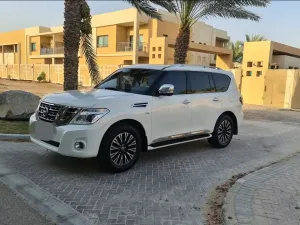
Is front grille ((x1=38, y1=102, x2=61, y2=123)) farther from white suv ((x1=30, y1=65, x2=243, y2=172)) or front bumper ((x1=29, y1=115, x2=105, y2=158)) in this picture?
front bumper ((x1=29, y1=115, x2=105, y2=158))

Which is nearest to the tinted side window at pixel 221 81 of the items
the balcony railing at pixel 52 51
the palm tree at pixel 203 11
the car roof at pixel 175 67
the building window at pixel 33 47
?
the car roof at pixel 175 67

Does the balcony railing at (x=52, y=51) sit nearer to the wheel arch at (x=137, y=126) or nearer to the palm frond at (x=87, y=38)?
the palm frond at (x=87, y=38)

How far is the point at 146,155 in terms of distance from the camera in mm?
6602

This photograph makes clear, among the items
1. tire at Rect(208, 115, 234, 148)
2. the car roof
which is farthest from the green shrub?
tire at Rect(208, 115, 234, 148)

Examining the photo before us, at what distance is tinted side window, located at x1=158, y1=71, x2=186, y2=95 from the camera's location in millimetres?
6082

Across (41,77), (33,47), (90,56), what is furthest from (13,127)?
(33,47)

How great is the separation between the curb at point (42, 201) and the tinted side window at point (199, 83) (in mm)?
3597

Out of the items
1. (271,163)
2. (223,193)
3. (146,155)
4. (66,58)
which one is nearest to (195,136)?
(146,155)

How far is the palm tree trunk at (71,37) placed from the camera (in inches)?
361

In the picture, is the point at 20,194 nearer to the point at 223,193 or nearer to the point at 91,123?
the point at 91,123

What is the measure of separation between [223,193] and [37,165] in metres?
3.28

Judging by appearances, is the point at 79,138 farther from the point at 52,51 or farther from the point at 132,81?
the point at 52,51

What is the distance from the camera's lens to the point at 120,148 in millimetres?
5254

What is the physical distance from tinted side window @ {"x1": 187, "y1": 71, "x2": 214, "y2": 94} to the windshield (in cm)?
87
